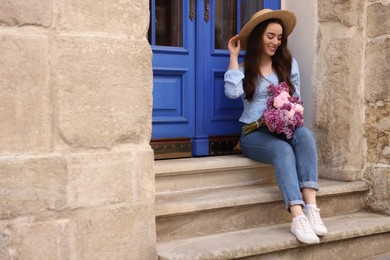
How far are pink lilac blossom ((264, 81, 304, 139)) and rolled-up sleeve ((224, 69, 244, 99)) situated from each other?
0.72ft

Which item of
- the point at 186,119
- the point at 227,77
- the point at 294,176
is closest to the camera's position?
the point at 294,176

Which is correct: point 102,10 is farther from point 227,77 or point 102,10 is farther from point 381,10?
point 381,10

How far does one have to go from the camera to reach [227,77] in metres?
3.52

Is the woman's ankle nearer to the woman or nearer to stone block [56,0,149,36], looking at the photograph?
the woman

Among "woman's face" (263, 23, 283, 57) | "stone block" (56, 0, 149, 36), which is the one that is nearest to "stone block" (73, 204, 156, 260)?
"stone block" (56, 0, 149, 36)

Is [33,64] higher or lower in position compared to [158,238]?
higher

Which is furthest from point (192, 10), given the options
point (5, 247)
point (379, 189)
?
point (5, 247)

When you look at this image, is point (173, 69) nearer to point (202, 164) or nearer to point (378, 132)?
point (202, 164)

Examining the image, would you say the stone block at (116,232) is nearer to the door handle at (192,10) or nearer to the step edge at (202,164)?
the step edge at (202,164)

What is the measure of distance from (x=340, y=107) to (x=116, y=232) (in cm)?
200

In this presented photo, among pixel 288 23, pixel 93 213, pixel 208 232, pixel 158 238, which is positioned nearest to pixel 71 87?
pixel 93 213

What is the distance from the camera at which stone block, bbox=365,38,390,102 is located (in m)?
3.71

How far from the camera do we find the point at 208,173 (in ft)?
11.3

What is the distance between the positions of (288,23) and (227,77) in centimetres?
62
